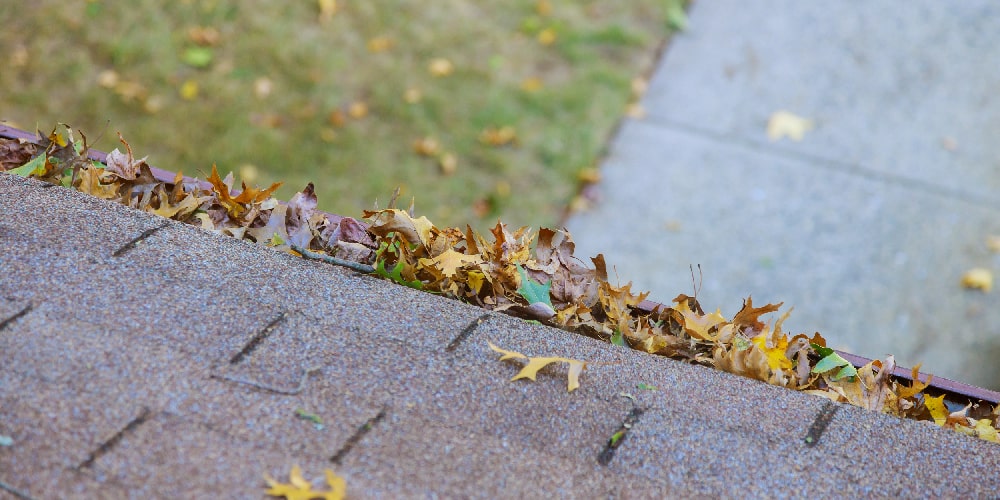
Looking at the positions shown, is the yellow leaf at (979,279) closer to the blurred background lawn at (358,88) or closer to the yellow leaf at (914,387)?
the blurred background lawn at (358,88)

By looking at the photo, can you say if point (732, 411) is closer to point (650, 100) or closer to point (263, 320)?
point (263, 320)

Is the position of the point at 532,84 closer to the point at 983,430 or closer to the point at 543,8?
the point at 543,8

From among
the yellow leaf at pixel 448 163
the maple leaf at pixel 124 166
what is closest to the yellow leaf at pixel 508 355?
the maple leaf at pixel 124 166

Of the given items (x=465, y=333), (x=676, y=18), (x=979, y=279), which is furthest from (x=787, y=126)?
(x=465, y=333)

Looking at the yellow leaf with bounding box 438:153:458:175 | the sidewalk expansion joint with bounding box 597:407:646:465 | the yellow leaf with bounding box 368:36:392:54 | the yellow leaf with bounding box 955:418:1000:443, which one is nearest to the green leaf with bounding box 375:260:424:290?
the sidewalk expansion joint with bounding box 597:407:646:465

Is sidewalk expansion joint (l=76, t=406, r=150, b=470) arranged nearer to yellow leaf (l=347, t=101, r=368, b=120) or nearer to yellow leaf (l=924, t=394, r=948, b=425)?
yellow leaf (l=924, t=394, r=948, b=425)
